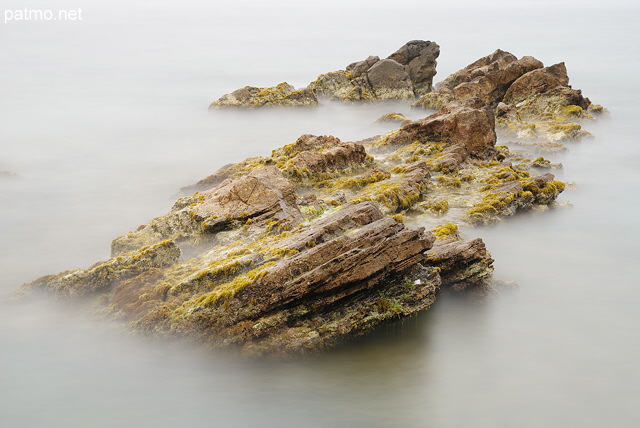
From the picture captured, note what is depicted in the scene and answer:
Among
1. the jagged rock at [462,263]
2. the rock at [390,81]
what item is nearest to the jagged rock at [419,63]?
the rock at [390,81]

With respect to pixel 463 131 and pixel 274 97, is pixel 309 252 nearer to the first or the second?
pixel 463 131

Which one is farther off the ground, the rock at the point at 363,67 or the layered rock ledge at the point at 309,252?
the rock at the point at 363,67

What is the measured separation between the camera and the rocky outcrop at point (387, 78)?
205 feet

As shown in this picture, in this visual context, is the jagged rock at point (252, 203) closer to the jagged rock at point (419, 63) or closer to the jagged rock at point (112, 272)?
the jagged rock at point (112, 272)

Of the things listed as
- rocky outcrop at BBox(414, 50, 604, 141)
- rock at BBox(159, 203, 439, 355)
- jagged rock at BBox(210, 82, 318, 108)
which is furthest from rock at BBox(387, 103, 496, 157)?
jagged rock at BBox(210, 82, 318, 108)

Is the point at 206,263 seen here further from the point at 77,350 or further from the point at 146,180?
the point at 146,180

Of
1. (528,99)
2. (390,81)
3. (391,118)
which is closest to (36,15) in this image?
(390,81)

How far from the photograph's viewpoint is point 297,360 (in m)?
21.4

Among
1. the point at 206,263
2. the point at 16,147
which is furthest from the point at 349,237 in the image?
the point at 16,147

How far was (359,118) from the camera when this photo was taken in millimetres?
58031

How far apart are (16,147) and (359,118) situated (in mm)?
28404

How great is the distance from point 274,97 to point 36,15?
146679 mm

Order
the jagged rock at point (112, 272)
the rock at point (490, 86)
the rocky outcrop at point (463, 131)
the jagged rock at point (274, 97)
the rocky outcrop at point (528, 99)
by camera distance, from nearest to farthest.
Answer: the jagged rock at point (112, 272) → the rocky outcrop at point (463, 131) → the rocky outcrop at point (528, 99) → the rock at point (490, 86) → the jagged rock at point (274, 97)

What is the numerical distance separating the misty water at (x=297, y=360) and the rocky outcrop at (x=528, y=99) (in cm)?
220
